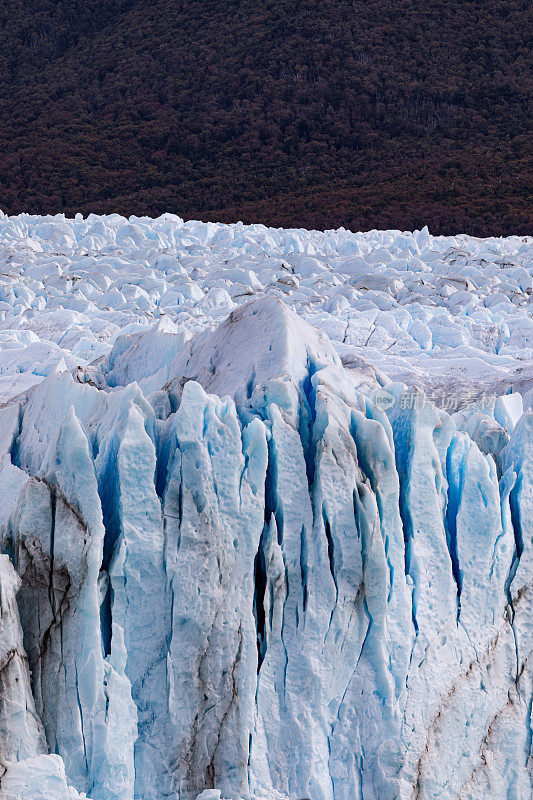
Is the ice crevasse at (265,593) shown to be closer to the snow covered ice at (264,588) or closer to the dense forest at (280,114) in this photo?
the snow covered ice at (264,588)

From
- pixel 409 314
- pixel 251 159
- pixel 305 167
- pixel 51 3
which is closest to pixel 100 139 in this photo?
pixel 251 159

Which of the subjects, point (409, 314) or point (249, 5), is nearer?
point (409, 314)

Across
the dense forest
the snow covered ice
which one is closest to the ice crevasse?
the snow covered ice

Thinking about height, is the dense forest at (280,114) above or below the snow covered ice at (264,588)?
above

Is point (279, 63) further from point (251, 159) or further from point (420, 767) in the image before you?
point (420, 767)

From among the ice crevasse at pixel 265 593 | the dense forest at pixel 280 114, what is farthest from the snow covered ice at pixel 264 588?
the dense forest at pixel 280 114

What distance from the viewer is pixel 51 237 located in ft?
58.8

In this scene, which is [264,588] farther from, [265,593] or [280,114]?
[280,114]

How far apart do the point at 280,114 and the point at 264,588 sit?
3652 centimetres

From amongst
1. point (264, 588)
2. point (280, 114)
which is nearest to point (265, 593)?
point (264, 588)

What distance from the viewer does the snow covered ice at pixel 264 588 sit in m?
3.41

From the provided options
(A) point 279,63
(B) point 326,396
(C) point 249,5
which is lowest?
(B) point 326,396

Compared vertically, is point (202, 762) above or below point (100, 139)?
below

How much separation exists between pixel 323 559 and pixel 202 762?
94 centimetres
